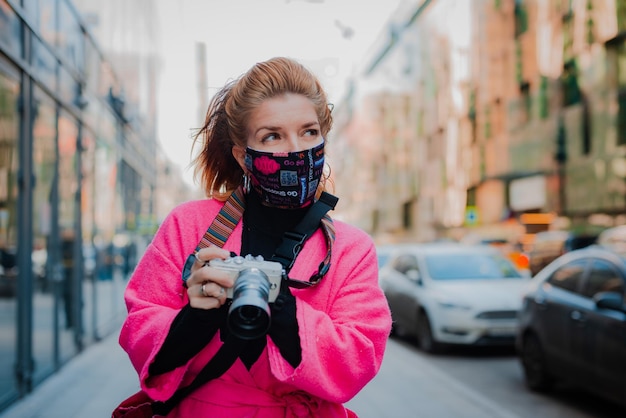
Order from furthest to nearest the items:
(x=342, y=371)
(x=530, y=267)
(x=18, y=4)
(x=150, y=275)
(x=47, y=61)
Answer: (x=530, y=267)
(x=47, y=61)
(x=18, y=4)
(x=150, y=275)
(x=342, y=371)

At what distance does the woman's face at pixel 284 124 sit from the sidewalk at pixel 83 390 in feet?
15.6

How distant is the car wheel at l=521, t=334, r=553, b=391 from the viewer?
26.7 ft

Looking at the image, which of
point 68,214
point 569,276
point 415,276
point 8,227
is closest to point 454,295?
point 415,276

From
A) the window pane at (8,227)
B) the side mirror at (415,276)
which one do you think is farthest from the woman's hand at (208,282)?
the side mirror at (415,276)

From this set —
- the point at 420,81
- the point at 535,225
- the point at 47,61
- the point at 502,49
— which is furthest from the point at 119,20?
the point at 420,81

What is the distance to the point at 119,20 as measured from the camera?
14180 millimetres

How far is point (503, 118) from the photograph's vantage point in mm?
41062

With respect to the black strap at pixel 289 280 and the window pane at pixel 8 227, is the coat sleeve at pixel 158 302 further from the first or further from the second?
the window pane at pixel 8 227

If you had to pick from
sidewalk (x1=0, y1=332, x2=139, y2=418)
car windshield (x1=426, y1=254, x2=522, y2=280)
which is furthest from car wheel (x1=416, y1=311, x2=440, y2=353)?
sidewalk (x1=0, y1=332, x2=139, y2=418)

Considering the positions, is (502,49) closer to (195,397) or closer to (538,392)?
(538,392)

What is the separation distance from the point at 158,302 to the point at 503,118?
134 feet

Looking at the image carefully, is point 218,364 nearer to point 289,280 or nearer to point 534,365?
point 289,280

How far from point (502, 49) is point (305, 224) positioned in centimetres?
4016

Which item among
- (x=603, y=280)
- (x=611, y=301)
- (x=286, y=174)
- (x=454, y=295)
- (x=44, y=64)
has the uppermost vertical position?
(x=44, y=64)
